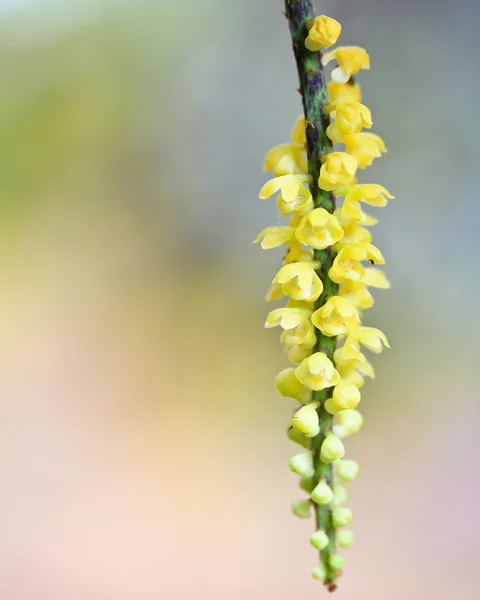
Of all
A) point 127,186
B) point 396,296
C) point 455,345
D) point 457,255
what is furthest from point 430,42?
point 127,186

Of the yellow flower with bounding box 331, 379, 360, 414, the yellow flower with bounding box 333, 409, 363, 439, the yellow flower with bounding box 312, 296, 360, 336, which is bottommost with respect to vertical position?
the yellow flower with bounding box 333, 409, 363, 439

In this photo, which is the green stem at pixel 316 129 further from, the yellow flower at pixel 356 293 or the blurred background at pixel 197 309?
the blurred background at pixel 197 309

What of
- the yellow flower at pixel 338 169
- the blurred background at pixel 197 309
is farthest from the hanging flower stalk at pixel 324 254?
the blurred background at pixel 197 309

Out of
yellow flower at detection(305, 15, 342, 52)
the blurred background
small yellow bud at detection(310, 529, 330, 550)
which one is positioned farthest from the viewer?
the blurred background

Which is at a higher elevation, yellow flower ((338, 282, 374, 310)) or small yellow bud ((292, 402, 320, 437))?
yellow flower ((338, 282, 374, 310))

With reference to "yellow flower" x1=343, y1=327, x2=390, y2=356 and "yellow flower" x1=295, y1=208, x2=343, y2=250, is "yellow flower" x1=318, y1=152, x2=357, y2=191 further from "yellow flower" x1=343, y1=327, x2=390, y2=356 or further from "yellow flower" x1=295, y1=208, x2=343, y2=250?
"yellow flower" x1=343, y1=327, x2=390, y2=356

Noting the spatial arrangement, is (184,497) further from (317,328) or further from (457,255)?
(317,328)

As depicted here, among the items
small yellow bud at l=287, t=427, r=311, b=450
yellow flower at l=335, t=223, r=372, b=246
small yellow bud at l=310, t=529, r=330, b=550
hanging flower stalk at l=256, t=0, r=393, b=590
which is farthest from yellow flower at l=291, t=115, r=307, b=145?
small yellow bud at l=310, t=529, r=330, b=550
